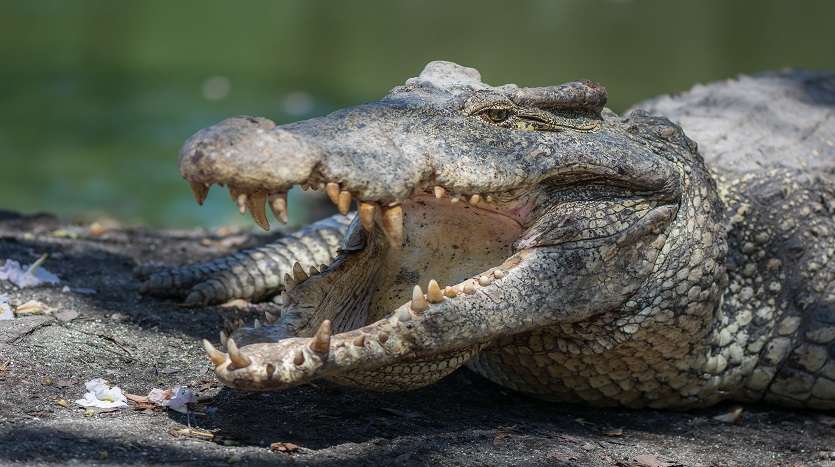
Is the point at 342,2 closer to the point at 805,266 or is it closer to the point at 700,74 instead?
the point at 700,74

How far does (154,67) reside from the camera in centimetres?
1465

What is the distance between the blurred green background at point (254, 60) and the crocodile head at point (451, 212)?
4915mm

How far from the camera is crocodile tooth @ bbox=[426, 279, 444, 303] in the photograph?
3068 mm

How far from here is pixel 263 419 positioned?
335 cm

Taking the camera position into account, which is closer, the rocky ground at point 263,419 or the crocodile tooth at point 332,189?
the crocodile tooth at point 332,189

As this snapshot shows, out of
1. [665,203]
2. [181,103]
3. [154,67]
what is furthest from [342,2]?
[665,203]

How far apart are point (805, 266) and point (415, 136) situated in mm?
1871

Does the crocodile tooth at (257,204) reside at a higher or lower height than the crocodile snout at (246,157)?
lower

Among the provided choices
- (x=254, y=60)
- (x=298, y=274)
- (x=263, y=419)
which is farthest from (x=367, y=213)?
(x=254, y=60)

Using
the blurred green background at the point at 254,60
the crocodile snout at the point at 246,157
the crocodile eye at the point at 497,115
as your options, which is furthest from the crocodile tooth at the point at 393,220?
the blurred green background at the point at 254,60

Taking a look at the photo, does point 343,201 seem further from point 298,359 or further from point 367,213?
point 298,359

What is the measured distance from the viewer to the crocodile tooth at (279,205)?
2.79m

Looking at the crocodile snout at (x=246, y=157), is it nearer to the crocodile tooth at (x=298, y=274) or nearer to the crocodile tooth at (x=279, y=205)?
the crocodile tooth at (x=279, y=205)

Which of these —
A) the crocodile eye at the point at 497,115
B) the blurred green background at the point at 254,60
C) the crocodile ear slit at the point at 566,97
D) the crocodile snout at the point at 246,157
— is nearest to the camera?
the crocodile snout at the point at 246,157
